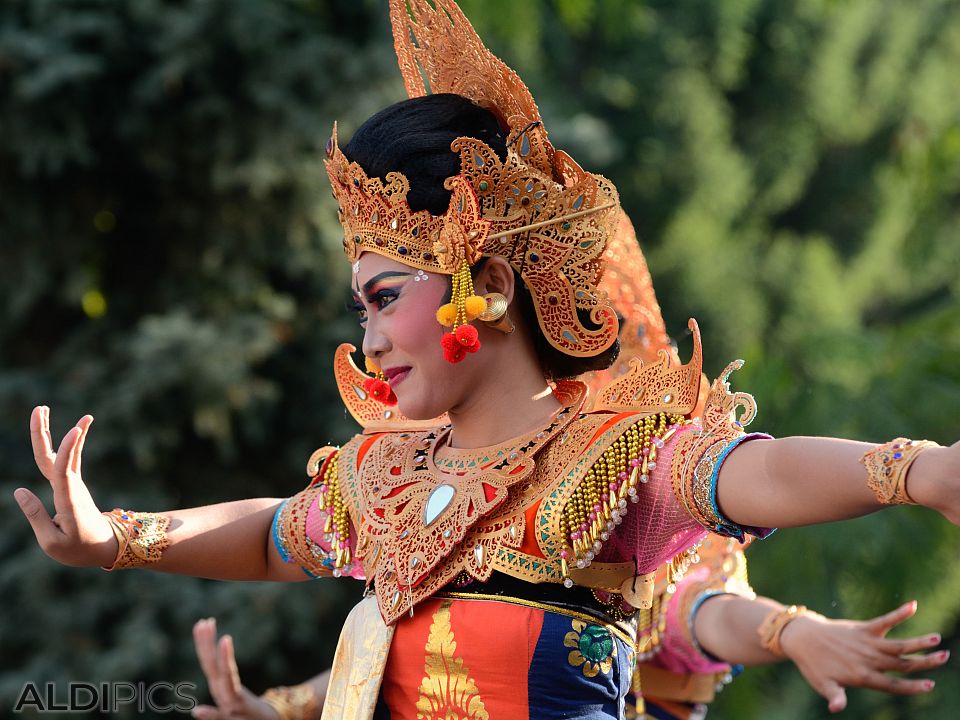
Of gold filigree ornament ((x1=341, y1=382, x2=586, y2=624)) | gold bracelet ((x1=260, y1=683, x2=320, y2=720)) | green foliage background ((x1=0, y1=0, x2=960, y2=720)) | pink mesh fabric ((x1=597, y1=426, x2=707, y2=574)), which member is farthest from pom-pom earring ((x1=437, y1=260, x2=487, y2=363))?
green foliage background ((x1=0, y1=0, x2=960, y2=720))

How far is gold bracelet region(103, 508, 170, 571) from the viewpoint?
2.71 meters

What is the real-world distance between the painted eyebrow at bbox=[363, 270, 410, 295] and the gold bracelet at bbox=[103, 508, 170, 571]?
2.18 feet

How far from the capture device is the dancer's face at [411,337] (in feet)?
8.16

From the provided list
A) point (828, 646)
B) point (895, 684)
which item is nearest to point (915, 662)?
point (895, 684)

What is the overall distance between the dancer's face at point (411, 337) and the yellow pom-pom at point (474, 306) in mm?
74

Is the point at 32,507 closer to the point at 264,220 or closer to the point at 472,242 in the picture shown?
the point at 472,242

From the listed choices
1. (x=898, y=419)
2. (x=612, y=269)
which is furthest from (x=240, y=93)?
(x=612, y=269)

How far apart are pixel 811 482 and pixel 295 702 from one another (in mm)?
2296

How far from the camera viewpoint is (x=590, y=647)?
2395mm

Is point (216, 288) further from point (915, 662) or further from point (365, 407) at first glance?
point (915, 662)

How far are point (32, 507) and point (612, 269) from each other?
1210 millimetres

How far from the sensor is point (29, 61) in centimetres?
601

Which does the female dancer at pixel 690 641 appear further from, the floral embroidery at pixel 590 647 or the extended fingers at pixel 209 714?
the floral embroidery at pixel 590 647

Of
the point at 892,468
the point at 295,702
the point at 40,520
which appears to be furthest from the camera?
the point at 295,702
